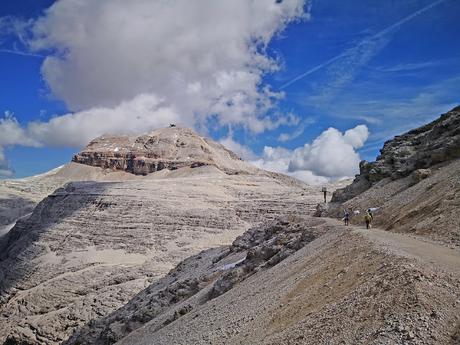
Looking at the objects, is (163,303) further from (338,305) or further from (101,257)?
(101,257)

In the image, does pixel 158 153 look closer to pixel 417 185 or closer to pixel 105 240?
pixel 105 240

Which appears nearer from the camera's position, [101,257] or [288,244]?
[288,244]

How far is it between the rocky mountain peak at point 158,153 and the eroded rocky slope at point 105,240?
5805cm

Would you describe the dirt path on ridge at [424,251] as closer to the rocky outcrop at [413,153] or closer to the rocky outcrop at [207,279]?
the rocky outcrop at [207,279]

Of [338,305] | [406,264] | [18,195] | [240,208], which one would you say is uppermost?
[18,195]

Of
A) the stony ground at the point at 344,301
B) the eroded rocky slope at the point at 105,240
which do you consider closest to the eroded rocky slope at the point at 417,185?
the stony ground at the point at 344,301

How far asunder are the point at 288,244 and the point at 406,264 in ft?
42.9

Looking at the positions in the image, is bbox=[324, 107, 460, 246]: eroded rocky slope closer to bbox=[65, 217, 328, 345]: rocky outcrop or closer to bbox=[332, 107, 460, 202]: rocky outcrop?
bbox=[332, 107, 460, 202]: rocky outcrop

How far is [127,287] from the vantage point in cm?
4712

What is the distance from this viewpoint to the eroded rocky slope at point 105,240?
4684 centimetres

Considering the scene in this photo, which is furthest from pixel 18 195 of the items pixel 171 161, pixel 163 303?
pixel 163 303

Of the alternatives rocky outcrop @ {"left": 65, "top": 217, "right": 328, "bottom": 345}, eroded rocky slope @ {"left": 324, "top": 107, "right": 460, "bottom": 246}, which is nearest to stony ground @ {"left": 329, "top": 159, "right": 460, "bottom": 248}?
eroded rocky slope @ {"left": 324, "top": 107, "right": 460, "bottom": 246}

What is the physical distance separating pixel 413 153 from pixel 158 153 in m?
140

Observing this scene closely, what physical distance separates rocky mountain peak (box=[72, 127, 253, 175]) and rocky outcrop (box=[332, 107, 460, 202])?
110141 mm
